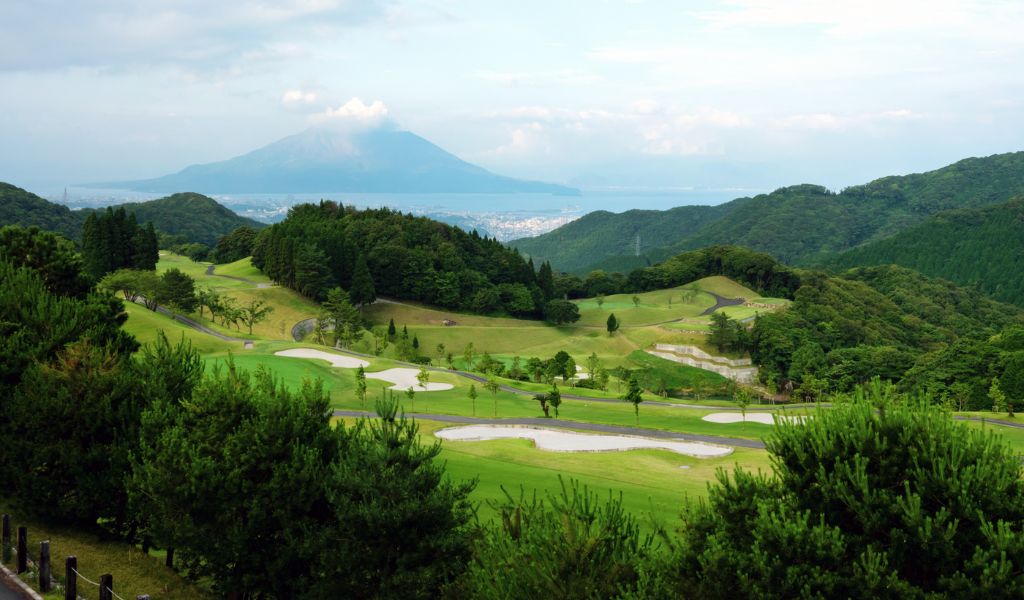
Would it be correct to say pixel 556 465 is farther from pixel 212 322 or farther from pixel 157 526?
pixel 212 322

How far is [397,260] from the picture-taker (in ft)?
380

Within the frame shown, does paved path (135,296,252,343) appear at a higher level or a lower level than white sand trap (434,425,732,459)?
higher

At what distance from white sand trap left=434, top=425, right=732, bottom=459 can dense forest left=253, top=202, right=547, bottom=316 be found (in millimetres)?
62110

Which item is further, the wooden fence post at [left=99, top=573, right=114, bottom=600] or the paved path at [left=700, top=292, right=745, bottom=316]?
the paved path at [left=700, top=292, right=745, bottom=316]

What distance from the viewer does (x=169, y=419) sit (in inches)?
755

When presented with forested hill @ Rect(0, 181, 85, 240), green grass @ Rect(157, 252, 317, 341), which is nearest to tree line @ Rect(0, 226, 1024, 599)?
green grass @ Rect(157, 252, 317, 341)

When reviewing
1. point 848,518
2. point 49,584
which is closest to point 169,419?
point 49,584

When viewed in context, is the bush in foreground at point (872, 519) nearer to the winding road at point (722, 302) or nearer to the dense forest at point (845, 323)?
the dense forest at point (845, 323)

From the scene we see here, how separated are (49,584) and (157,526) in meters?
2.75

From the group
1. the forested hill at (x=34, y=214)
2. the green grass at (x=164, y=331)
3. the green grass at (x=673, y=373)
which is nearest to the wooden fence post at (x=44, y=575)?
the green grass at (x=164, y=331)

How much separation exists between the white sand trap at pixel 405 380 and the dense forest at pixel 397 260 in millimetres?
43926

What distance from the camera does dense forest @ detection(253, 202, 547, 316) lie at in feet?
342

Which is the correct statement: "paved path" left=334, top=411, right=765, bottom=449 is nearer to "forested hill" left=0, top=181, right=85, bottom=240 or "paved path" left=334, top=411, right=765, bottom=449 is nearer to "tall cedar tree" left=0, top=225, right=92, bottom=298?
"tall cedar tree" left=0, top=225, right=92, bottom=298

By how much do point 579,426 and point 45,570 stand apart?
3480cm
